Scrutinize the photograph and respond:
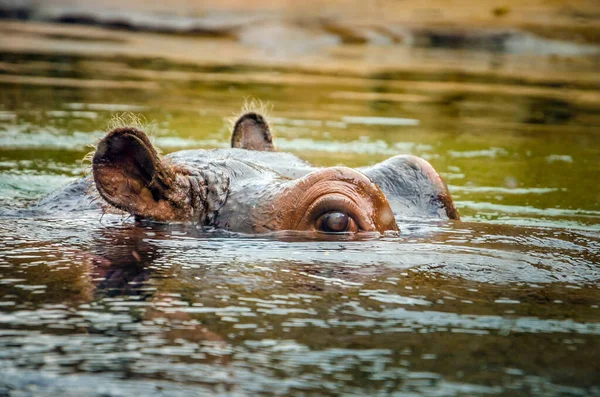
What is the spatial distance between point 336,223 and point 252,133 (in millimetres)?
2224

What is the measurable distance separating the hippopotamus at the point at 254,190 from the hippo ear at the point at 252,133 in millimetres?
1174

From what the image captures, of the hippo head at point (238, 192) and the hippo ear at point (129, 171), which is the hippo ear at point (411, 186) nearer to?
the hippo head at point (238, 192)

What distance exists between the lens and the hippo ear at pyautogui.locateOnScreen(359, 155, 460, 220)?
5738 millimetres

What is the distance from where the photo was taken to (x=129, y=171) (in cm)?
509

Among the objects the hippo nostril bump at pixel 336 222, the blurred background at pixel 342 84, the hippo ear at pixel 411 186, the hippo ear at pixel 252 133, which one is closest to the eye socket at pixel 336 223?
the hippo nostril bump at pixel 336 222

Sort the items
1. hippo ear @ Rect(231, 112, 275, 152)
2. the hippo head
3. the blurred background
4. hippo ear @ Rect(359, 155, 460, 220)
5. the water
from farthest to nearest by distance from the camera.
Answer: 1. the blurred background
2. hippo ear @ Rect(231, 112, 275, 152)
3. hippo ear @ Rect(359, 155, 460, 220)
4. the hippo head
5. the water

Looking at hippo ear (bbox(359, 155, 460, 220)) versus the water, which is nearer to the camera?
the water

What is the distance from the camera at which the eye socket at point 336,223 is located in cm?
493

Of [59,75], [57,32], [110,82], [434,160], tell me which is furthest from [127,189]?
[57,32]

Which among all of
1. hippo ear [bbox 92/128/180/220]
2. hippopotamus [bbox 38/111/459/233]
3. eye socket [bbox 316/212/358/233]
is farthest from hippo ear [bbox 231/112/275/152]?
eye socket [bbox 316/212/358/233]

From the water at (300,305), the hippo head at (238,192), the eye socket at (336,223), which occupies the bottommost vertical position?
the water at (300,305)

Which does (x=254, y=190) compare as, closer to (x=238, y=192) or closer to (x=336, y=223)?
(x=238, y=192)

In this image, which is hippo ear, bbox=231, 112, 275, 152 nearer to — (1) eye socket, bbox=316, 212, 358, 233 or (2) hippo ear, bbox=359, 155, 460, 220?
(2) hippo ear, bbox=359, 155, 460, 220

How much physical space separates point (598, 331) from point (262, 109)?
424 cm
